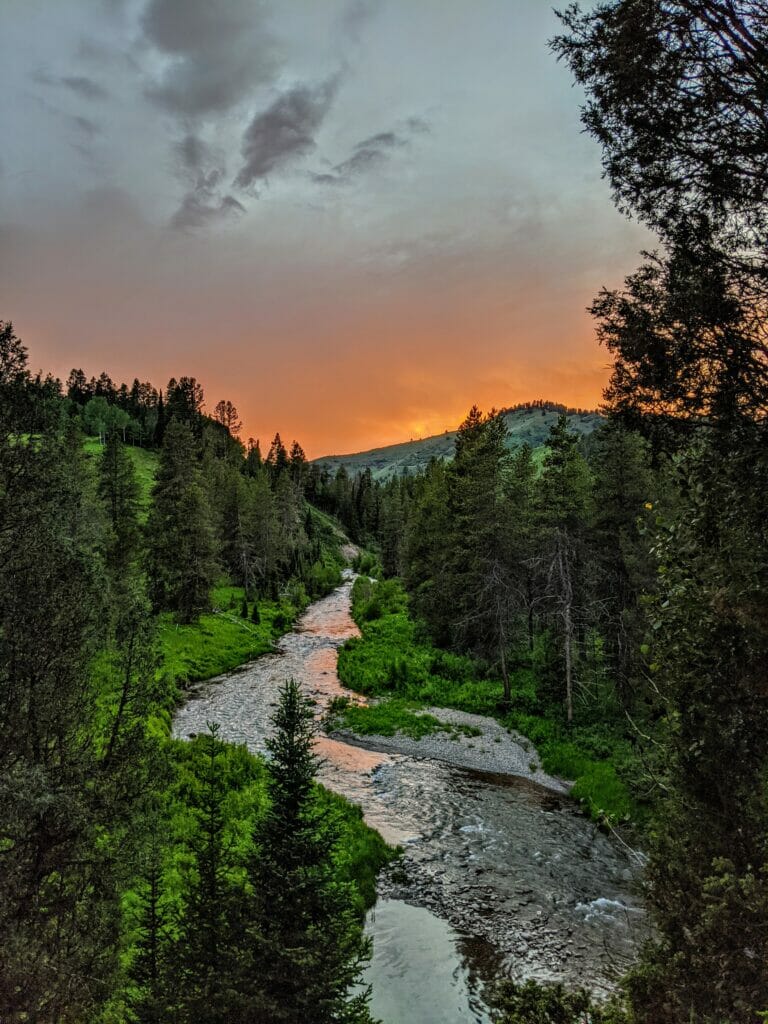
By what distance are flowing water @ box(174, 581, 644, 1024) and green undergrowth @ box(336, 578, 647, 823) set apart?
1655mm

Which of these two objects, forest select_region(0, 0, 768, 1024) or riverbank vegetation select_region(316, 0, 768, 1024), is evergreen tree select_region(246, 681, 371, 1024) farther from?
riverbank vegetation select_region(316, 0, 768, 1024)

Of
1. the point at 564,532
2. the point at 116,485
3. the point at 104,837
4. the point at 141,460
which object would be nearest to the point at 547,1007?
the point at 104,837

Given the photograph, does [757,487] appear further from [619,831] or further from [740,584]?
[619,831]

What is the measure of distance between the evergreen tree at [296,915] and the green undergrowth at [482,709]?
38.5ft

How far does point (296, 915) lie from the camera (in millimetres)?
7359

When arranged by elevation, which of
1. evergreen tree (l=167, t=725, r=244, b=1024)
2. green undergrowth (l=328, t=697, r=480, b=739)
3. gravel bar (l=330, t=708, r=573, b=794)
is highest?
evergreen tree (l=167, t=725, r=244, b=1024)

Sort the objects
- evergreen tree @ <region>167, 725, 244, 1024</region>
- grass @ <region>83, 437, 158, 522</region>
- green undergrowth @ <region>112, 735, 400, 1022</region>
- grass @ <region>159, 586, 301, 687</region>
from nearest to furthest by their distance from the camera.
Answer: evergreen tree @ <region>167, 725, 244, 1024</region> < green undergrowth @ <region>112, 735, 400, 1022</region> < grass @ <region>159, 586, 301, 687</region> < grass @ <region>83, 437, 158, 522</region>

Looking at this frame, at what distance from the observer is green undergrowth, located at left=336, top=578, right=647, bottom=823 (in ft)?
69.4

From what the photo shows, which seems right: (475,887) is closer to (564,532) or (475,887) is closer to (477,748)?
(477,748)

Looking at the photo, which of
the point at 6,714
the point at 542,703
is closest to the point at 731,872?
the point at 6,714

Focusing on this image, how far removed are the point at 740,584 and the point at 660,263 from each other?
3917 mm

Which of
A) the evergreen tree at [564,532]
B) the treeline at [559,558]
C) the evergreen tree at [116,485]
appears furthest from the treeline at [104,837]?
the evergreen tree at [116,485]

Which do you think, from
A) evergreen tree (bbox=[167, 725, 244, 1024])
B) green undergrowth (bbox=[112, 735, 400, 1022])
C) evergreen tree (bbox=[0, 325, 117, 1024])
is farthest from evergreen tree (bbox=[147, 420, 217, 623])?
evergreen tree (bbox=[167, 725, 244, 1024])

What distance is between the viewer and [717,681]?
6480 mm
